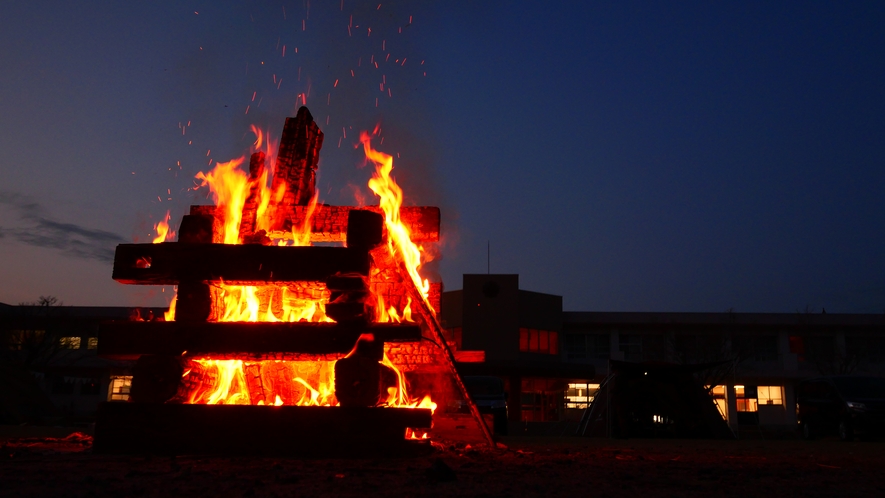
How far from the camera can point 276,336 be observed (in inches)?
276

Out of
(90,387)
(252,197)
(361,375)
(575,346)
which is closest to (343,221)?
(252,197)

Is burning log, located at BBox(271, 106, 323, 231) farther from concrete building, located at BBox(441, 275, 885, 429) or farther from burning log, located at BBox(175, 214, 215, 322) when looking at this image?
concrete building, located at BBox(441, 275, 885, 429)

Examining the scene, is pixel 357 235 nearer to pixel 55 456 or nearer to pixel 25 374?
pixel 55 456

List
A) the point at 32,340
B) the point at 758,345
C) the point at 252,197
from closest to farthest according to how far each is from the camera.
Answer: the point at 252,197
the point at 32,340
the point at 758,345

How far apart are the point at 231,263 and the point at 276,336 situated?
934 millimetres

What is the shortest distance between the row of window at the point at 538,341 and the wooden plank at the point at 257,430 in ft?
110

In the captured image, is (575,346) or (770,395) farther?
(575,346)

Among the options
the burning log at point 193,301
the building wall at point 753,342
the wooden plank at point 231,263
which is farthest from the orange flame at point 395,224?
the building wall at point 753,342

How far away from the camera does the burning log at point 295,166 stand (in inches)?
328

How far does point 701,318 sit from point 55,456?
42.0m

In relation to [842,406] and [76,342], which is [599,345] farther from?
[76,342]

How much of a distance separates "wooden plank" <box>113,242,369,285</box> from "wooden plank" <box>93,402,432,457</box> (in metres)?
1.34

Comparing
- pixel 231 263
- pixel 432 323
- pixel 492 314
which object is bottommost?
pixel 432 323

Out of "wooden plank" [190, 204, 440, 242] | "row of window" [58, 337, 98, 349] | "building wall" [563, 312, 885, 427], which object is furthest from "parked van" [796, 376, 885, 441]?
"row of window" [58, 337, 98, 349]
